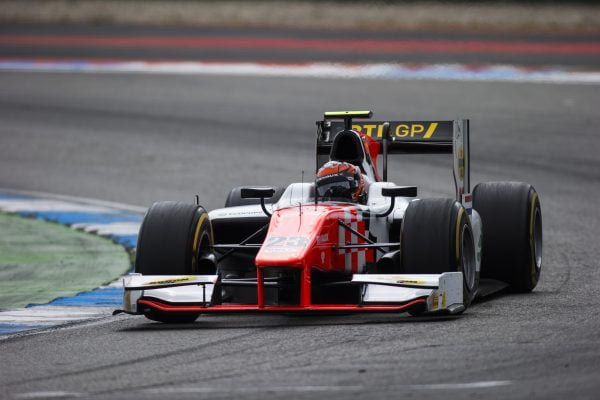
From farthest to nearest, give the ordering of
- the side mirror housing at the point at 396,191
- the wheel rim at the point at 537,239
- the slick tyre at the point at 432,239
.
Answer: the wheel rim at the point at 537,239 < the side mirror housing at the point at 396,191 < the slick tyre at the point at 432,239

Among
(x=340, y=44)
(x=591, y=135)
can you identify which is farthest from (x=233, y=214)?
(x=340, y=44)

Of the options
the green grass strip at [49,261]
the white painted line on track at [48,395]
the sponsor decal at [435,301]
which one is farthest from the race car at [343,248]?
the white painted line on track at [48,395]

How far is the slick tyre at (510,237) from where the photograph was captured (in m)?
12.0

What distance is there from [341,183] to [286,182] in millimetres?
7388

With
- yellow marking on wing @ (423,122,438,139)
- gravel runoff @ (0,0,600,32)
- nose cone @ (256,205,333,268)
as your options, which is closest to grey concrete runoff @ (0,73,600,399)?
nose cone @ (256,205,333,268)

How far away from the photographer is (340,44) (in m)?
31.4

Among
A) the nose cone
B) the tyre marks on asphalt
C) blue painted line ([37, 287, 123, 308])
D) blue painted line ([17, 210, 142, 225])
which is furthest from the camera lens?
blue painted line ([17, 210, 142, 225])

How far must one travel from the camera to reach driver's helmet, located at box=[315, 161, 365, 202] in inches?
444

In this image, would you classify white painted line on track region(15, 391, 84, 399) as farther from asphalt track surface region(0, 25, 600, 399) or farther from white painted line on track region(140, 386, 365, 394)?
white painted line on track region(140, 386, 365, 394)

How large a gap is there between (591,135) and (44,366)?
46.4ft

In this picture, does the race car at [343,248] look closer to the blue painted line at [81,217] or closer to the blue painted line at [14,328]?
the blue painted line at [14,328]

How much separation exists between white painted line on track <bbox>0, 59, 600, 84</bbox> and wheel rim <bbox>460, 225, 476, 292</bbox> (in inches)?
606

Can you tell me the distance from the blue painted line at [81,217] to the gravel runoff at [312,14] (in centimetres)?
1812

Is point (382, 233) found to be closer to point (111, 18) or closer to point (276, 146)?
point (276, 146)
